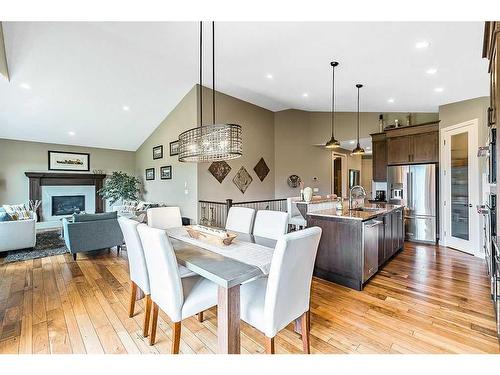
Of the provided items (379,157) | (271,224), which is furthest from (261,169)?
(271,224)

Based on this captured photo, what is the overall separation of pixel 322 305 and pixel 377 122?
5.00 m

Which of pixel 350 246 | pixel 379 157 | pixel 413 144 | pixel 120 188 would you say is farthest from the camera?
pixel 120 188

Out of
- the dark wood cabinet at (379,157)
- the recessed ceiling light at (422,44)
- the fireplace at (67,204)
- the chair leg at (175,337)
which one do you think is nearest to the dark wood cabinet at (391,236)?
the dark wood cabinet at (379,157)

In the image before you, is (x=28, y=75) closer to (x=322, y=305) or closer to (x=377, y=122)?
(x=322, y=305)

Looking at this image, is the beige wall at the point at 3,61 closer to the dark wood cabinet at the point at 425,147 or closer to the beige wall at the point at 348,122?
the beige wall at the point at 348,122

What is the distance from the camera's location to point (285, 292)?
5.13 ft

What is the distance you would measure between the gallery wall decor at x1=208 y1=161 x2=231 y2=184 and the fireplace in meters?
4.87

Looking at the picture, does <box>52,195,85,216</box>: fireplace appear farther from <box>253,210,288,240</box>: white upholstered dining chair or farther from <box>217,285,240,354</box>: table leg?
<box>217,285,240,354</box>: table leg

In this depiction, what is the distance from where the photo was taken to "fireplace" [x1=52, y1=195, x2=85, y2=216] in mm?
7302

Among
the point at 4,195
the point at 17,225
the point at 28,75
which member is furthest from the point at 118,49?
the point at 4,195

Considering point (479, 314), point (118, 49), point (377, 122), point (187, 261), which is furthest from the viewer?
point (377, 122)

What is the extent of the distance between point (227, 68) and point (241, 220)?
2.70m

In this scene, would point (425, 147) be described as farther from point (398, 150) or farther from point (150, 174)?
Answer: point (150, 174)

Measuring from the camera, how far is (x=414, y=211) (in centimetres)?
505
